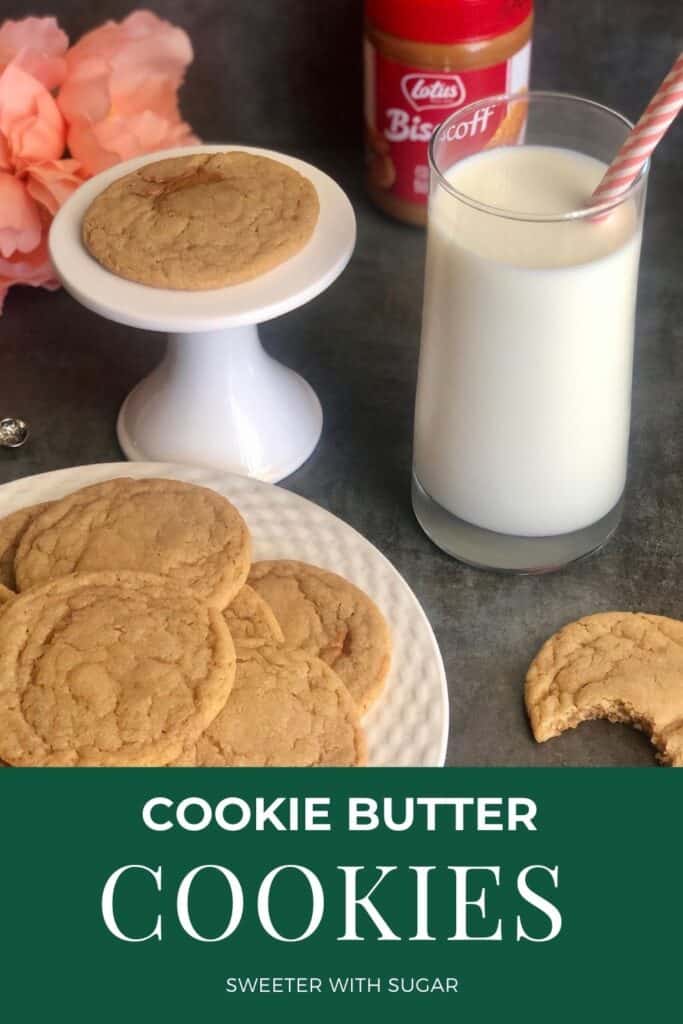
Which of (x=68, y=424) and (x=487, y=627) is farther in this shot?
(x=68, y=424)

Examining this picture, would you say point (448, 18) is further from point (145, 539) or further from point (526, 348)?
point (145, 539)

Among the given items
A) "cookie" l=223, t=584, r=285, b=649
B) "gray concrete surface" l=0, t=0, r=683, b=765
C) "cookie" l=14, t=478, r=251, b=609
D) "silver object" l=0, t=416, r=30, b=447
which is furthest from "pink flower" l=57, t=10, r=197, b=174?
"cookie" l=223, t=584, r=285, b=649

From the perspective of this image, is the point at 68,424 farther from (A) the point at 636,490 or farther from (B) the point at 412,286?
(A) the point at 636,490

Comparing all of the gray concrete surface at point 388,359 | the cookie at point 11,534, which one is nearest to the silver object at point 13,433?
the gray concrete surface at point 388,359

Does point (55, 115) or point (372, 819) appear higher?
point (55, 115)

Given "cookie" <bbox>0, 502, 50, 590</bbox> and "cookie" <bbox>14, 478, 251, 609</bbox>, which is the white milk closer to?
"cookie" <bbox>14, 478, 251, 609</bbox>

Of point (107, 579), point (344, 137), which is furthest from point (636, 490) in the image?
point (344, 137)

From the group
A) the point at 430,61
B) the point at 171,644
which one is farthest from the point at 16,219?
the point at 171,644
